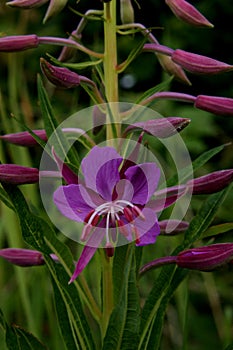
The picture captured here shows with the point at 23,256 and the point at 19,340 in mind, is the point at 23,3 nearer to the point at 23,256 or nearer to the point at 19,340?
the point at 23,256

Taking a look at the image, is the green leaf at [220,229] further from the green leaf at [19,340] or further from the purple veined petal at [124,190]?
the green leaf at [19,340]

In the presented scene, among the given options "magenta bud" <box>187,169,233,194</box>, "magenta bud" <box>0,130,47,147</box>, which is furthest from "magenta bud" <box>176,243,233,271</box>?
"magenta bud" <box>0,130,47,147</box>

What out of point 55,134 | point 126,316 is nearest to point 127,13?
point 55,134

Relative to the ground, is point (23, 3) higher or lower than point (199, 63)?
higher

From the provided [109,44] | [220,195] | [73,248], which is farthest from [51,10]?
[73,248]

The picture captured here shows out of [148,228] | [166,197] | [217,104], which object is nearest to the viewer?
[148,228]

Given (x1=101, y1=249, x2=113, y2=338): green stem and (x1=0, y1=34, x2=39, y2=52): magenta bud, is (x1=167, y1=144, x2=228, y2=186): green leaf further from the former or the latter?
(x1=0, y1=34, x2=39, y2=52): magenta bud
